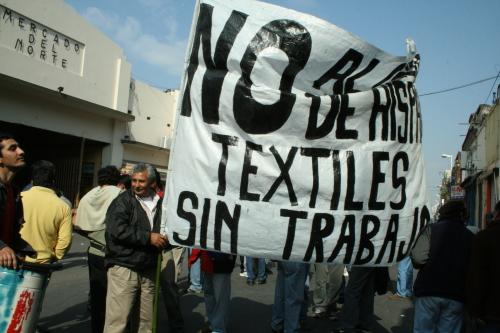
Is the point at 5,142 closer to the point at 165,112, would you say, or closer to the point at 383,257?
the point at 383,257

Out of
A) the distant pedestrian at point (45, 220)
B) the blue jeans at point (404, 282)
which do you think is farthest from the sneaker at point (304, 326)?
the distant pedestrian at point (45, 220)

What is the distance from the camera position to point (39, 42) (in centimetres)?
1432

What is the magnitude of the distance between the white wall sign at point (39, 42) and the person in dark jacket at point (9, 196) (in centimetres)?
1173

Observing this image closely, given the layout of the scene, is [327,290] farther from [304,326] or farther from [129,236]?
[129,236]

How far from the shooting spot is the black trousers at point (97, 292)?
452 centimetres

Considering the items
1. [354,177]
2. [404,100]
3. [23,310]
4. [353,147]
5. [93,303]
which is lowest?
[93,303]

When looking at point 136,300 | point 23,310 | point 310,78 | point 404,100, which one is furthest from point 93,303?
point 404,100

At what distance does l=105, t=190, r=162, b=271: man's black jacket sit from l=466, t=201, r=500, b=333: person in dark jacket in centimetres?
251

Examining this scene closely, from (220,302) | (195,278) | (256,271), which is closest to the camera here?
(220,302)

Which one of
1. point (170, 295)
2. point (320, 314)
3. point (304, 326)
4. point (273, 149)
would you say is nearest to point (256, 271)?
point (320, 314)

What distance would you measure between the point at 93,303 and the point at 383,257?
2959mm

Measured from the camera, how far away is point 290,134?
10.1ft

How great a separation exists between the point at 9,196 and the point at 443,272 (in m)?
3.39

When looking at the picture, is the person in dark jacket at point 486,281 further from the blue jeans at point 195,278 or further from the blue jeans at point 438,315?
the blue jeans at point 195,278
